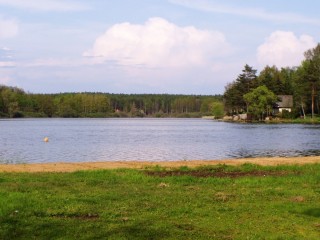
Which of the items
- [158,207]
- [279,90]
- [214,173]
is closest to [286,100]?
[279,90]

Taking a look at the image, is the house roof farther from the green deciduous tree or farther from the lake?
the lake

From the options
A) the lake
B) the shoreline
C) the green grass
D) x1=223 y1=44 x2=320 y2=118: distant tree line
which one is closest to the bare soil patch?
the green grass

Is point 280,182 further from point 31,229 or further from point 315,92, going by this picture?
point 315,92

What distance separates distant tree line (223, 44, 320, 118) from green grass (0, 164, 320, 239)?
97.4m

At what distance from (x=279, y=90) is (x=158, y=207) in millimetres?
121023

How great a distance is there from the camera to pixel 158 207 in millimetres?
11727

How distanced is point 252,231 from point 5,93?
178 meters

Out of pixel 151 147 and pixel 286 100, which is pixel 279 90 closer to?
pixel 286 100

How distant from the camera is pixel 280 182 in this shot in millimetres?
16594

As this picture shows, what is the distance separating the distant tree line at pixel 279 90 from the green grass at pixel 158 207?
320ft

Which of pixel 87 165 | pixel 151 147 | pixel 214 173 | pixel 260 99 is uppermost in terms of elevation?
pixel 260 99

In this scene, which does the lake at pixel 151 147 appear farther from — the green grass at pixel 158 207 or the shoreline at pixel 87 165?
the green grass at pixel 158 207

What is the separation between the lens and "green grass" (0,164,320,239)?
937cm

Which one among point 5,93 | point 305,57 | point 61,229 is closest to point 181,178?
point 61,229
